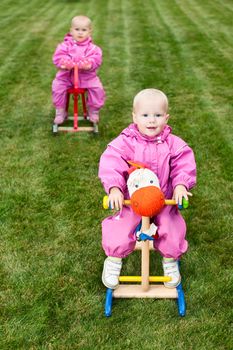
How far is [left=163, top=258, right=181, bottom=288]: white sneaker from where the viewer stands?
399cm

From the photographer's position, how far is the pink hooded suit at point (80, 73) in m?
7.04

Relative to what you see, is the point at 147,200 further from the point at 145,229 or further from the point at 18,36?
the point at 18,36

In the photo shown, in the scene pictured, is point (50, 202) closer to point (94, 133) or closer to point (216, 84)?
point (94, 133)

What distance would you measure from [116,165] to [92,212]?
1593 millimetres

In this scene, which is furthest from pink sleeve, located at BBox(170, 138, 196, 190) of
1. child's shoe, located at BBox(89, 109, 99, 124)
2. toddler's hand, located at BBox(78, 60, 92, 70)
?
child's shoe, located at BBox(89, 109, 99, 124)

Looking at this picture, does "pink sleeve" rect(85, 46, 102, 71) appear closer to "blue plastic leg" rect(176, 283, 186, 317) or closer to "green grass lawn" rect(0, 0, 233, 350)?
"green grass lawn" rect(0, 0, 233, 350)

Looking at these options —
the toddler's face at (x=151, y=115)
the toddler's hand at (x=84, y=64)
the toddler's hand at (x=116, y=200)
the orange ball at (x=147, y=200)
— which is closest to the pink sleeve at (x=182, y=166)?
the toddler's face at (x=151, y=115)

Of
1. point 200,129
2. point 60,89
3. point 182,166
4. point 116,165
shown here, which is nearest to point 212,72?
point 200,129

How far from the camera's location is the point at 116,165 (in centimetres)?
378

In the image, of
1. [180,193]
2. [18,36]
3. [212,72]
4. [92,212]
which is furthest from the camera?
[18,36]

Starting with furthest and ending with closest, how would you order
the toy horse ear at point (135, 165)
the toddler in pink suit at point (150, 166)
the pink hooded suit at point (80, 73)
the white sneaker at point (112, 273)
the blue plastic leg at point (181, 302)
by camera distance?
1. the pink hooded suit at point (80, 73)
2. the white sneaker at point (112, 273)
3. the blue plastic leg at point (181, 302)
4. the toddler in pink suit at point (150, 166)
5. the toy horse ear at point (135, 165)

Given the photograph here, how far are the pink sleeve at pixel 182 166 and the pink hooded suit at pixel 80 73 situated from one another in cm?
351

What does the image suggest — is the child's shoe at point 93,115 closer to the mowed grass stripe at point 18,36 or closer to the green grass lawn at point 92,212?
the green grass lawn at point 92,212

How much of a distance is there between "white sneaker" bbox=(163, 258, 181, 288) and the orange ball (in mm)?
698
